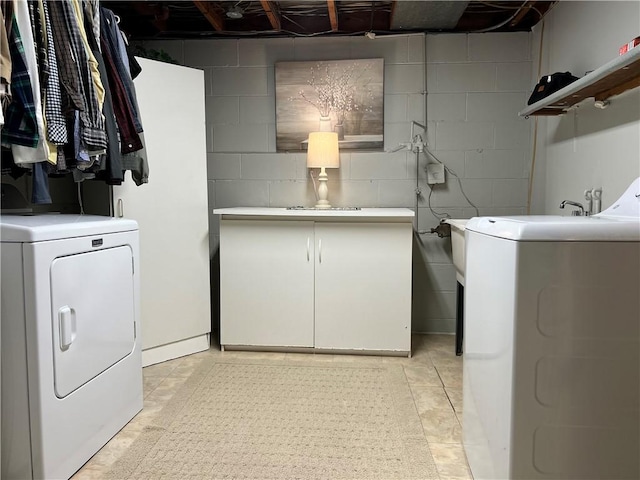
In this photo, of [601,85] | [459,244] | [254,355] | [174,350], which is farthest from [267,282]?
[601,85]

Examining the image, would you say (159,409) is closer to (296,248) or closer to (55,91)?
(296,248)

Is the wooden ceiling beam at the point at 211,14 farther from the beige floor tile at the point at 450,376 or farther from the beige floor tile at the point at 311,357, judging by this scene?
the beige floor tile at the point at 450,376

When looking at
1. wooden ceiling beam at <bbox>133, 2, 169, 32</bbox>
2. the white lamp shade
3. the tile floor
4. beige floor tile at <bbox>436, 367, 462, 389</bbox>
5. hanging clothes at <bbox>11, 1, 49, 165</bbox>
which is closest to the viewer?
hanging clothes at <bbox>11, 1, 49, 165</bbox>

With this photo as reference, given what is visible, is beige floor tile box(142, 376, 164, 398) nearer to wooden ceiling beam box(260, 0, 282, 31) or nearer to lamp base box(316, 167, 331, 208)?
lamp base box(316, 167, 331, 208)

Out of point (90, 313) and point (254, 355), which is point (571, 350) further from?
point (254, 355)

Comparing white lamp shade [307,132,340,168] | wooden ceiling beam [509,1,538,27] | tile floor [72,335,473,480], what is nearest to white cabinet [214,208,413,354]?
tile floor [72,335,473,480]

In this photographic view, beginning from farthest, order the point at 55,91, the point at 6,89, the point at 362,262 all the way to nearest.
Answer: the point at 362,262 → the point at 55,91 → the point at 6,89

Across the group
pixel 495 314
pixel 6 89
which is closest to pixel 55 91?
pixel 6 89

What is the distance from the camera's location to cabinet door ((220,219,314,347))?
276cm

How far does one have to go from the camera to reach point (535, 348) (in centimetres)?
117

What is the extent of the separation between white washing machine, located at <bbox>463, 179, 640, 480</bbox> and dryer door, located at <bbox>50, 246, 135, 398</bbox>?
4.59ft

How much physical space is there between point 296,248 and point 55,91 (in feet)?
4.90

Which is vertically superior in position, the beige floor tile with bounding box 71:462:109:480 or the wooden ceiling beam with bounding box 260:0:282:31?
the wooden ceiling beam with bounding box 260:0:282:31

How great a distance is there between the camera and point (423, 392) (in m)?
2.25
